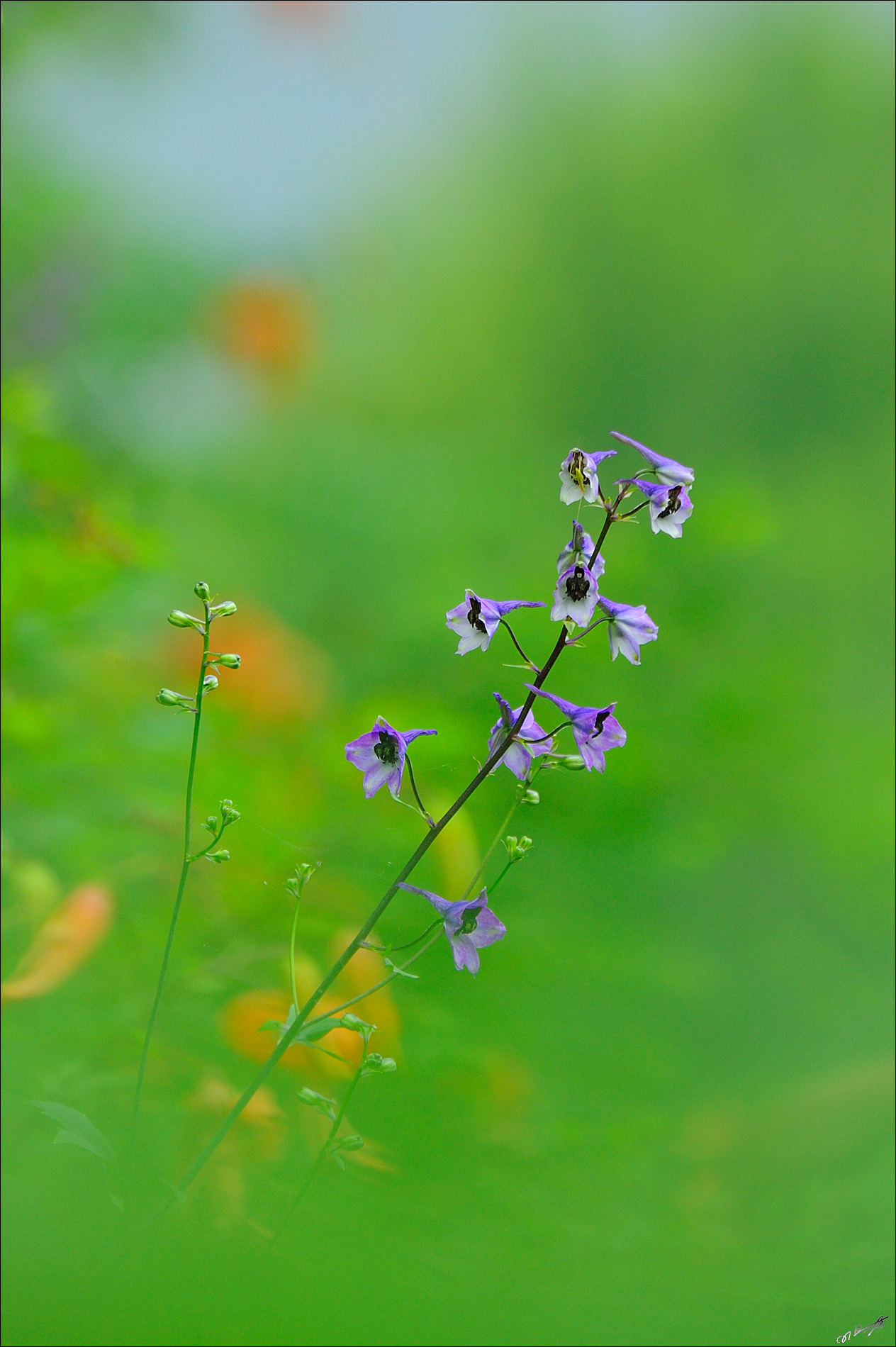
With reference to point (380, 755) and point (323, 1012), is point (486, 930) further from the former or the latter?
point (323, 1012)

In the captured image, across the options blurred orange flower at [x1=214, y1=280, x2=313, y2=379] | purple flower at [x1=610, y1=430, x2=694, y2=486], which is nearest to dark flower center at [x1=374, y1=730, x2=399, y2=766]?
purple flower at [x1=610, y1=430, x2=694, y2=486]

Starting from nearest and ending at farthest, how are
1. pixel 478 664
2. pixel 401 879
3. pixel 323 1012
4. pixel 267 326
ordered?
pixel 401 879, pixel 323 1012, pixel 478 664, pixel 267 326

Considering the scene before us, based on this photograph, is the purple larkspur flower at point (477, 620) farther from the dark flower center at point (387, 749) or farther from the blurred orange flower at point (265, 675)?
the blurred orange flower at point (265, 675)

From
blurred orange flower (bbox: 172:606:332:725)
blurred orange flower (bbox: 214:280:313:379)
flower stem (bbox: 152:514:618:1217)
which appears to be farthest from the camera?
blurred orange flower (bbox: 214:280:313:379)

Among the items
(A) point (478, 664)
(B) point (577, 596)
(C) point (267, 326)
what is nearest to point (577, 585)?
(B) point (577, 596)

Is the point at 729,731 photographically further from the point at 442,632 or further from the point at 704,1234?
the point at 704,1234

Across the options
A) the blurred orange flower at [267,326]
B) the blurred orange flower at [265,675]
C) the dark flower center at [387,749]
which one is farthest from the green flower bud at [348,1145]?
the blurred orange flower at [267,326]

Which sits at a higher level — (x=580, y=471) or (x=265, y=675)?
(x=265, y=675)

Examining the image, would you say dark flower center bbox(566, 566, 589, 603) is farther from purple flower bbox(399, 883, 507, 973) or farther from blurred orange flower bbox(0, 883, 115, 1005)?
blurred orange flower bbox(0, 883, 115, 1005)
